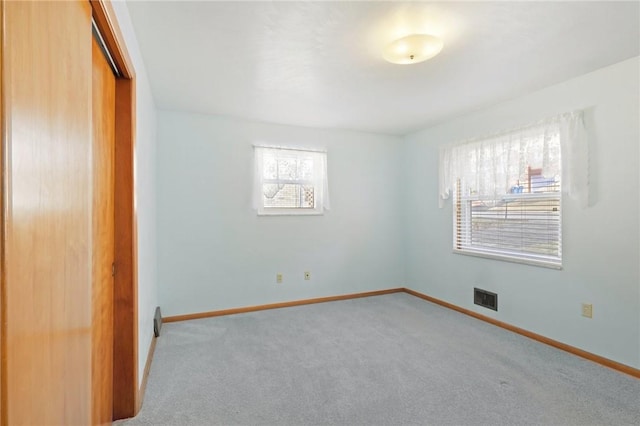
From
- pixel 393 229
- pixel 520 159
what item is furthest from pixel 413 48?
pixel 393 229

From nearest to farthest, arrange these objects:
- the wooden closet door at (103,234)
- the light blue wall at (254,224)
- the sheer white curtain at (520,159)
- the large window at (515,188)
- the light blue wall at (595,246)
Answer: the wooden closet door at (103,234), the light blue wall at (595,246), the sheer white curtain at (520,159), the large window at (515,188), the light blue wall at (254,224)

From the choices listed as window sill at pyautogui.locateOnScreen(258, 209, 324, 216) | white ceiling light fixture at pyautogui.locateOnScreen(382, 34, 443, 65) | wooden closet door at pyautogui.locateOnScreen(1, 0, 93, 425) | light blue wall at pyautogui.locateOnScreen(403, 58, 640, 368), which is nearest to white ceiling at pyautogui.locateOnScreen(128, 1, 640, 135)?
white ceiling light fixture at pyautogui.locateOnScreen(382, 34, 443, 65)

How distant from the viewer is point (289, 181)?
411cm

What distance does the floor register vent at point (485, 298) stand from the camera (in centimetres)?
337

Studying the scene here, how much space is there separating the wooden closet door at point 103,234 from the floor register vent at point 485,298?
3.37m

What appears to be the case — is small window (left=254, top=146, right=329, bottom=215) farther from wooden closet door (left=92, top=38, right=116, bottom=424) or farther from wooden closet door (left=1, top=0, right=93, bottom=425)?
wooden closet door (left=1, top=0, right=93, bottom=425)

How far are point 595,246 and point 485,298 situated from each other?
117cm

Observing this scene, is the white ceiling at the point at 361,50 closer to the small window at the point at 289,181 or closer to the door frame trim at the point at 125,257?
the door frame trim at the point at 125,257

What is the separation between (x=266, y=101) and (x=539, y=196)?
9.00 feet

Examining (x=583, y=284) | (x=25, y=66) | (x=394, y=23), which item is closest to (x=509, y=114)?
(x=583, y=284)

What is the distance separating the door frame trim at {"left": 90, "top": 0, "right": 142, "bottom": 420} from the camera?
1800 mm

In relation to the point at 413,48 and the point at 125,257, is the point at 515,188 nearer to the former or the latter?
the point at 413,48

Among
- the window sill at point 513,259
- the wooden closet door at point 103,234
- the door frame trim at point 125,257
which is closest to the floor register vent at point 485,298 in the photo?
the window sill at point 513,259

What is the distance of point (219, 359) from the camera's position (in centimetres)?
260
